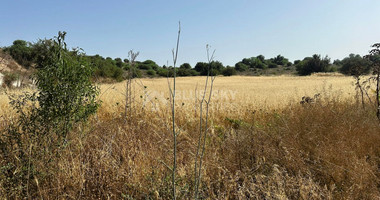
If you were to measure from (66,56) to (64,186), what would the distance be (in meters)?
1.58

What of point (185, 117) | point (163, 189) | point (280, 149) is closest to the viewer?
point (163, 189)

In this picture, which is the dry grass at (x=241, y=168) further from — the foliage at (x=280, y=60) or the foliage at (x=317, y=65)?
the foliage at (x=280, y=60)

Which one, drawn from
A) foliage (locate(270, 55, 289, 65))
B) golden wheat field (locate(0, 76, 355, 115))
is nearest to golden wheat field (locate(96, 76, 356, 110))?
golden wheat field (locate(0, 76, 355, 115))

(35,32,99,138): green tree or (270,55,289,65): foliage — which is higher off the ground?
(270,55,289,65): foliage

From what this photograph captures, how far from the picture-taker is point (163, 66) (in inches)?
75.2

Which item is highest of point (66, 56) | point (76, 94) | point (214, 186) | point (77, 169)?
point (66, 56)

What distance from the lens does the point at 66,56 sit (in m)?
2.88

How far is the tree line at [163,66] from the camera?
3.15m

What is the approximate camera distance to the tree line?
3.15 meters

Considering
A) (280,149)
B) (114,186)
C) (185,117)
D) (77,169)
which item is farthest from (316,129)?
(77,169)

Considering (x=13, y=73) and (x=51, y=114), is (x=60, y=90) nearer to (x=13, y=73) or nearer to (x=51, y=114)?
(x=51, y=114)

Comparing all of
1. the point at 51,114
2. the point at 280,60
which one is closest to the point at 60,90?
the point at 51,114

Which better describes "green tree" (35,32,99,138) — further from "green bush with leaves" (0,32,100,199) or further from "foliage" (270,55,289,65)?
"foliage" (270,55,289,65)

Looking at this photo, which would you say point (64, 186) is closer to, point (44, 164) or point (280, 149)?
point (44, 164)
